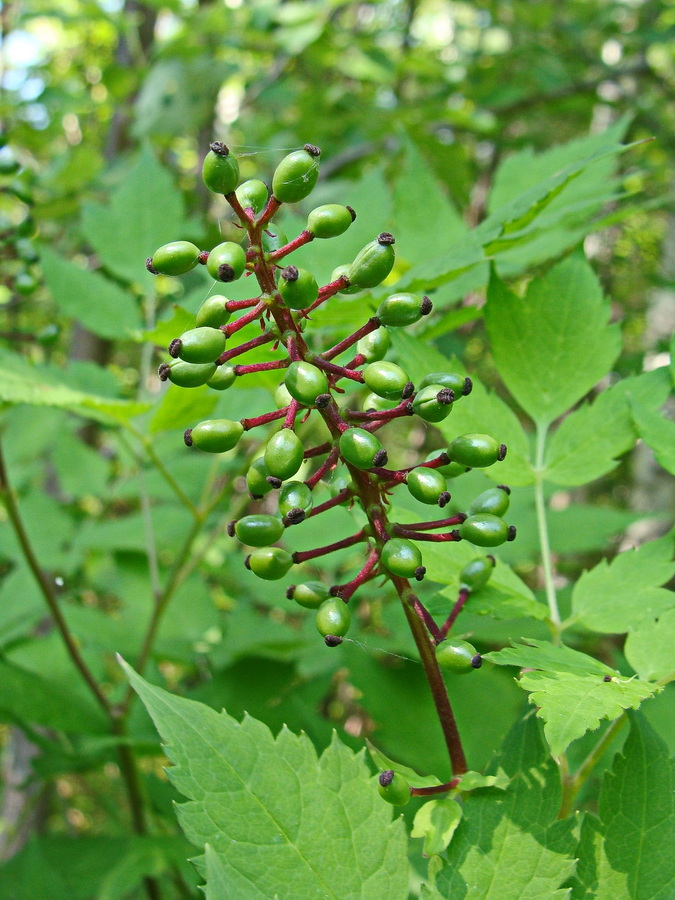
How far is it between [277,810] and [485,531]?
0.37m

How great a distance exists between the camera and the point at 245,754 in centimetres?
80

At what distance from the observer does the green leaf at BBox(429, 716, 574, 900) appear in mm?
768

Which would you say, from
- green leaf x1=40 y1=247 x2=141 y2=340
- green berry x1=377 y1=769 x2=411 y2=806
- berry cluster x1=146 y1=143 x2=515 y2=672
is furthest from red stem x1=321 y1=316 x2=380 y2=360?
green leaf x1=40 y1=247 x2=141 y2=340

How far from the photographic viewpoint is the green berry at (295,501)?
0.77 m

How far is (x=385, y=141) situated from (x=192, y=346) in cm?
351

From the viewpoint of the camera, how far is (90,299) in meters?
1.91

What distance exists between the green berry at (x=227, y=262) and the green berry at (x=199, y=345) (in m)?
0.06

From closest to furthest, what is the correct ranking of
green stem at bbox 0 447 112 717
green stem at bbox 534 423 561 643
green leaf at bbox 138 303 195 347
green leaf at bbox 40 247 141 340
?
green stem at bbox 534 423 561 643, green leaf at bbox 138 303 195 347, green stem at bbox 0 447 112 717, green leaf at bbox 40 247 141 340

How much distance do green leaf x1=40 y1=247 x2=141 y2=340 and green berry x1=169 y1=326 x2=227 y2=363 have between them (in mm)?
1159

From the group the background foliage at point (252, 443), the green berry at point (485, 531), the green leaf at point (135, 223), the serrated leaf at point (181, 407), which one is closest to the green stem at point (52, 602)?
the background foliage at point (252, 443)

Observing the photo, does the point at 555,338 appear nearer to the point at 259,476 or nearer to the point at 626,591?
the point at 626,591

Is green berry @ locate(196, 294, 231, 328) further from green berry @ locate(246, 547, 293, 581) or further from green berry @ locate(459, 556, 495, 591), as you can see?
green berry @ locate(459, 556, 495, 591)

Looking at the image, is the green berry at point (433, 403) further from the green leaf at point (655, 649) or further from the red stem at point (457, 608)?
the green leaf at point (655, 649)

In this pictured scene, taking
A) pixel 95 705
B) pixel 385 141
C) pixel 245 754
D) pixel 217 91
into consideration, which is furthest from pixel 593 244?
pixel 245 754
